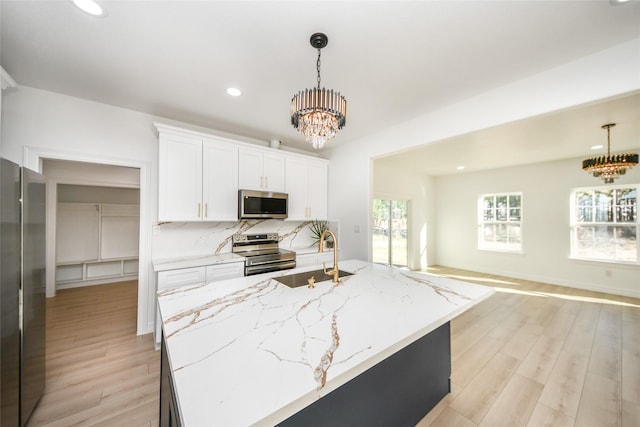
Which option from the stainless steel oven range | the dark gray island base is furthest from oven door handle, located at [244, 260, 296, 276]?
the dark gray island base

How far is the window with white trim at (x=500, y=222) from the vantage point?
221 inches

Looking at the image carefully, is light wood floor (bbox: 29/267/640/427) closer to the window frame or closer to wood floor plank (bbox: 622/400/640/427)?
wood floor plank (bbox: 622/400/640/427)

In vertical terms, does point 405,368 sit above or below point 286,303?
below

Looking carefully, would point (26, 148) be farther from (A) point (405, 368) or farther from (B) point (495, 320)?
(B) point (495, 320)

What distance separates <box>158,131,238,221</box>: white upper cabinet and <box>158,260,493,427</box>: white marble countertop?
5.18 ft

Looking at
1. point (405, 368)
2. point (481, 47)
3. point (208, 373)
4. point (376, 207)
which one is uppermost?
point (481, 47)

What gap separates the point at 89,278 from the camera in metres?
4.61

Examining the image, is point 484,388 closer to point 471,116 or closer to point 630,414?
Result: point 630,414

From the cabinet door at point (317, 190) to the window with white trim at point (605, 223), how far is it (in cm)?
510

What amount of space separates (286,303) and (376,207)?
16.1 ft

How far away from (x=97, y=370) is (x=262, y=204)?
2.30m

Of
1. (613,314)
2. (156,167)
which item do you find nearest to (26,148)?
(156,167)

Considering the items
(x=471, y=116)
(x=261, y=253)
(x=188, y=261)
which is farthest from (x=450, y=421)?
(x=188, y=261)

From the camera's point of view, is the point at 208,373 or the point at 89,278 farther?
the point at 89,278
